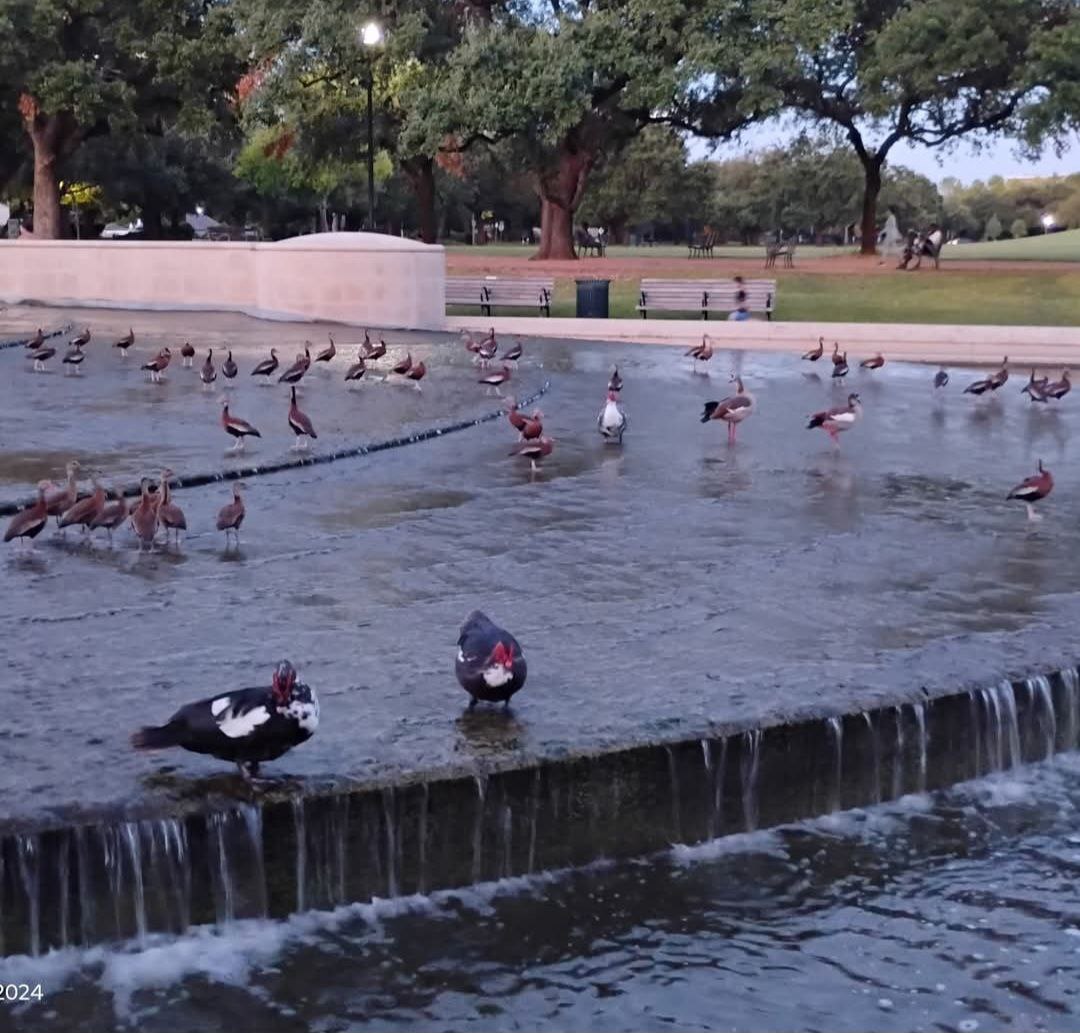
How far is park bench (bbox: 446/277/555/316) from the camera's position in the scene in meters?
34.1

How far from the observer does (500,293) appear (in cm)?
3450

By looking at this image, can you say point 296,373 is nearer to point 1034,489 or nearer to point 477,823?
point 1034,489

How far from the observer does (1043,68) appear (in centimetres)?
4050

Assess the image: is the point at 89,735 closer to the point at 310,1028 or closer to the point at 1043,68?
the point at 310,1028

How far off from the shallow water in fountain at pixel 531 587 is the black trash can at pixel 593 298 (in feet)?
53.2

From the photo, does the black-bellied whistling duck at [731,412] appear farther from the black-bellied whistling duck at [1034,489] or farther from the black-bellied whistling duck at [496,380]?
the black-bellied whistling duck at [1034,489]

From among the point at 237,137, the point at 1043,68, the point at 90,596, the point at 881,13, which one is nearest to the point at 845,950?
the point at 90,596

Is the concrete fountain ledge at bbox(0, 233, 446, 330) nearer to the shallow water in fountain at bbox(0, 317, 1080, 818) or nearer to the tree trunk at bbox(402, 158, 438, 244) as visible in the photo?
the shallow water in fountain at bbox(0, 317, 1080, 818)

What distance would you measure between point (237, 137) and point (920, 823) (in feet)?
162

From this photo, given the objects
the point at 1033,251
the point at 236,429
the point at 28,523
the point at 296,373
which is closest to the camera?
the point at 28,523

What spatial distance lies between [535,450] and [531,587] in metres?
4.24

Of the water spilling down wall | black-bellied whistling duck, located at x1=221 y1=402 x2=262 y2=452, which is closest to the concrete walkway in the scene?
black-bellied whistling duck, located at x1=221 y1=402 x2=262 y2=452

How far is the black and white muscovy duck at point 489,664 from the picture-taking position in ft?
23.5

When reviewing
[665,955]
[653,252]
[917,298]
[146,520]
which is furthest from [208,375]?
[653,252]
